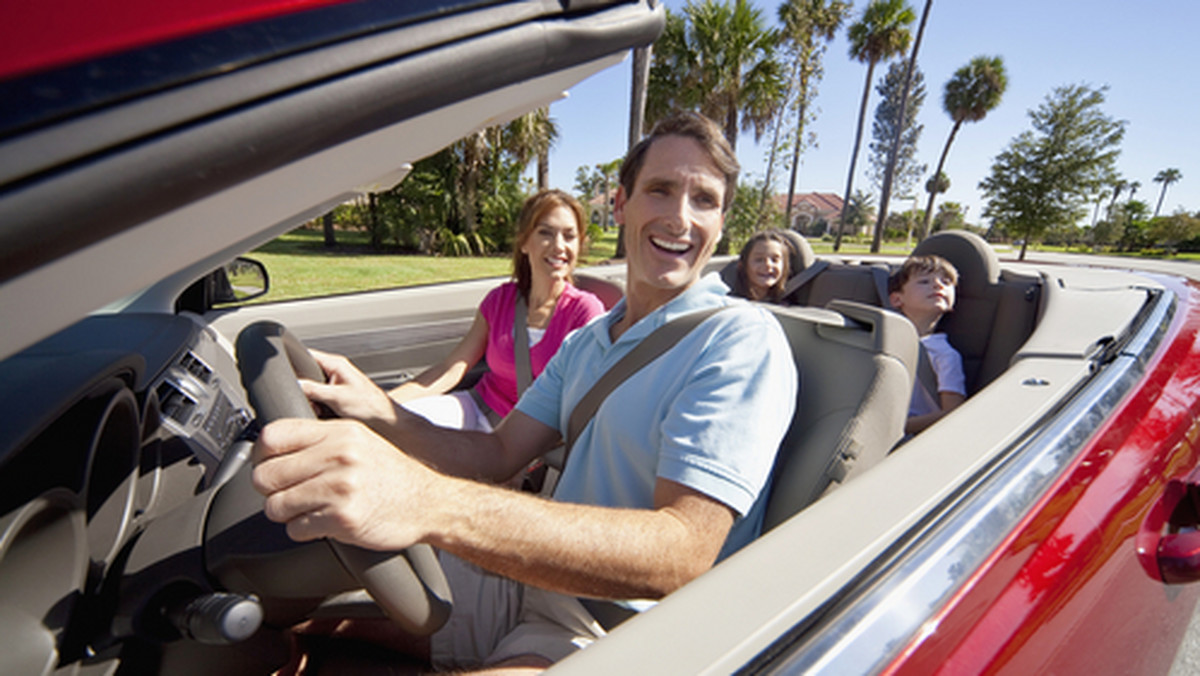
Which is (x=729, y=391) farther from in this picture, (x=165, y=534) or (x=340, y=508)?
(x=165, y=534)

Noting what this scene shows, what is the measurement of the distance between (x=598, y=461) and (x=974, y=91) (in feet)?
107

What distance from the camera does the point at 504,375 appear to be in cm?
278

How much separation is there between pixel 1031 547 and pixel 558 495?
3.43ft

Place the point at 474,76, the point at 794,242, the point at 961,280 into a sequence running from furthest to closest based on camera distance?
the point at 794,242, the point at 961,280, the point at 474,76

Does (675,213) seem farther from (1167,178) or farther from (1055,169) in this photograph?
(1167,178)

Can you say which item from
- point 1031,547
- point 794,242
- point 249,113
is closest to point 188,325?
point 249,113

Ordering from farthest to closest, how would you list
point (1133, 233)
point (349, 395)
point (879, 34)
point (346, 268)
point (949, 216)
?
point (949, 216) < point (1133, 233) < point (879, 34) < point (346, 268) < point (349, 395)

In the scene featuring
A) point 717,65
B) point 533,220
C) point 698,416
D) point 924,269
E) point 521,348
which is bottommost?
point 521,348

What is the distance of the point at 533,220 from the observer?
2932mm

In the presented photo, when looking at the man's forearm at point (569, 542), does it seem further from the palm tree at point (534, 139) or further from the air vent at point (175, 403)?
the palm tree at point (534, 139)

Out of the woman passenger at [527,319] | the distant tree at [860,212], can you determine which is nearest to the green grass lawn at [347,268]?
the woman passenger at [527,319]

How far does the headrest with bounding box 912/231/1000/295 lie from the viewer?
3.17m

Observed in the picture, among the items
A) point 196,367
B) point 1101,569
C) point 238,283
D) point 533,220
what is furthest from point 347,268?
point 1101,569

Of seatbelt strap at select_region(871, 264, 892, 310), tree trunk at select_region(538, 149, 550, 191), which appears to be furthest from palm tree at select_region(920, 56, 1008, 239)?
seatbelt strap at select_region(871, 264, 892, 310)
